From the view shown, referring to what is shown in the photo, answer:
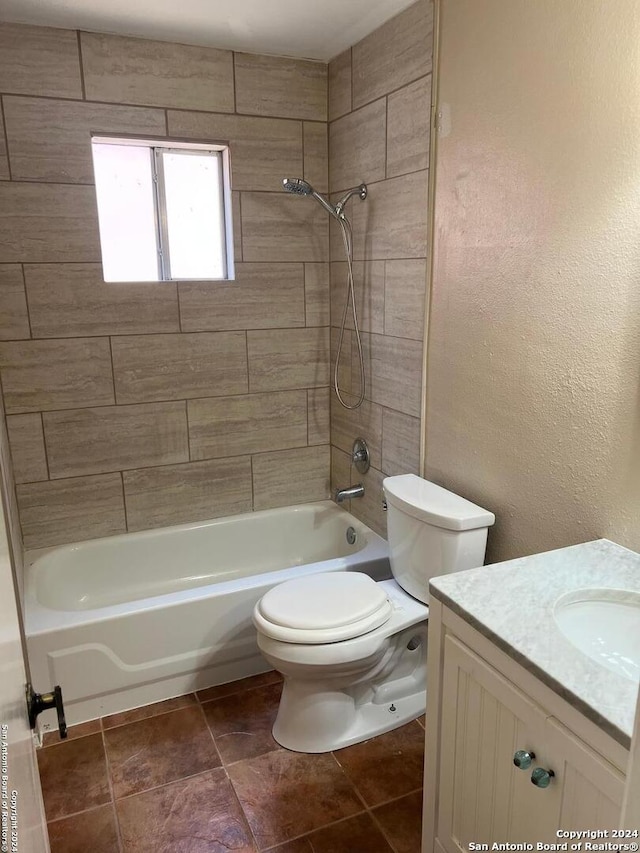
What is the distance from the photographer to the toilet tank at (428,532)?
6.28ft

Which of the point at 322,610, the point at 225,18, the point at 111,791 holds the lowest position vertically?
the point at 111,791

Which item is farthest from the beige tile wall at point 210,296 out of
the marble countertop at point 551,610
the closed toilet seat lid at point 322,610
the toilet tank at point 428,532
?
the marble countertop at point 551,610

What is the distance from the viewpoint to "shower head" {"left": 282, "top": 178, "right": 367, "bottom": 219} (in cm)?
248

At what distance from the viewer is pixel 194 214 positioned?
284 cm

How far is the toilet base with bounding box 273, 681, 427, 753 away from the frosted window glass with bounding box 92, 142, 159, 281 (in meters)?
1.84

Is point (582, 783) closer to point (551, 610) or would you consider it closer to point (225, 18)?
point (551, 610)

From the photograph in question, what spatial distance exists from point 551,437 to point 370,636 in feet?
2.68

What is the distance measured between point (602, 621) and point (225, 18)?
2.35 m

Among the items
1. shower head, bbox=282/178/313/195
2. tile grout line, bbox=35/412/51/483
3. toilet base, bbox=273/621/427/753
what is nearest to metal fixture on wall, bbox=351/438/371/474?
toilet base, bbox=273/621/427/753

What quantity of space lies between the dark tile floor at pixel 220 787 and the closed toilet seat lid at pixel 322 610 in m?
0.45

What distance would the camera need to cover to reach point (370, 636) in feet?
6.34

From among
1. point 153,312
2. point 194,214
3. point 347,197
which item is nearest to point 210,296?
point 153,312

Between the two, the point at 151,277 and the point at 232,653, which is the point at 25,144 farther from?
the point at 232,653

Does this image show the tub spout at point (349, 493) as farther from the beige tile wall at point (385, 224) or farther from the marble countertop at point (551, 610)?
the marble countertop at point (551, 610)
